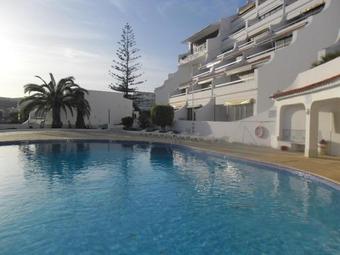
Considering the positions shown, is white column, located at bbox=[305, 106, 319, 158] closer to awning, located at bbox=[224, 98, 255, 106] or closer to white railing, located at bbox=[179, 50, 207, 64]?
awning, located at bbox=[224, 98, 255, 106]

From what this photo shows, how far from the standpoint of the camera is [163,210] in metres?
8.80

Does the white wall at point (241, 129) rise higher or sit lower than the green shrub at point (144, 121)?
lower

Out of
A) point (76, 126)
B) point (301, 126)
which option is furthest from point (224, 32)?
point (301, 126)

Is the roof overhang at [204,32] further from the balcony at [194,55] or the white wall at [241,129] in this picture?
the white wall at [241,129]

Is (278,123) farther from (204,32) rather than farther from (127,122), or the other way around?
(204,32)

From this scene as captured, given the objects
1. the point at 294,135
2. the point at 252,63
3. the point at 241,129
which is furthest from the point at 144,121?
the point at 294,135

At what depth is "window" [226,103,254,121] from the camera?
29.3m

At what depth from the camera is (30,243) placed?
651 cm

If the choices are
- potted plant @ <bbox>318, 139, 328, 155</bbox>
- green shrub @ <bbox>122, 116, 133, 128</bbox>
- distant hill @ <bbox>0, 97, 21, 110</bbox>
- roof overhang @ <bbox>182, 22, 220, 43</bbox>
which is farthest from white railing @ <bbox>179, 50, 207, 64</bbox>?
distant hill @ <bbox>0, 97, 21, 110</bbox>

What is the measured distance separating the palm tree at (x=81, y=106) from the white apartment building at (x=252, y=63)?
391 inches

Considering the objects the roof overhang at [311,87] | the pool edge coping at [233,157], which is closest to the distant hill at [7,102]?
the pool edge coping at [233,157]

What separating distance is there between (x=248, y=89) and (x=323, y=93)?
1346 cm

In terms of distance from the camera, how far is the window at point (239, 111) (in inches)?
1153

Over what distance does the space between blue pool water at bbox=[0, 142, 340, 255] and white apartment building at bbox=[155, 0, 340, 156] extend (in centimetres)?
965
